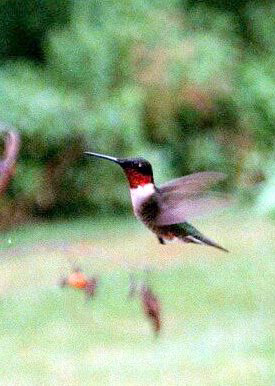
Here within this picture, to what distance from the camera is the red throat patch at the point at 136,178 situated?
27.4 inches

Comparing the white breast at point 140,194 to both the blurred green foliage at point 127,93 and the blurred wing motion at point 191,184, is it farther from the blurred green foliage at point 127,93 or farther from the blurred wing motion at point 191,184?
the blurred green foliage at point 127,93

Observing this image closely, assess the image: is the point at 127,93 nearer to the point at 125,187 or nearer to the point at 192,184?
the point at 125,187

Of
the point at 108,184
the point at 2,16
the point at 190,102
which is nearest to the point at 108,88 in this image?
the point at 108,184

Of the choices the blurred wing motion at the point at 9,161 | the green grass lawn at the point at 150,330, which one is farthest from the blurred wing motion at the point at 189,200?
the green grass lawn at the point at 150,330

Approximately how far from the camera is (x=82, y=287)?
76cm

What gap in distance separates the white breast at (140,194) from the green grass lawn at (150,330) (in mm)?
2094

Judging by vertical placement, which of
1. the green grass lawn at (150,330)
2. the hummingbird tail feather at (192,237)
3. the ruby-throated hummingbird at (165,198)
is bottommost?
the green grass lawn at (150,330)

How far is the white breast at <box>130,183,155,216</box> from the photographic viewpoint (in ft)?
2.28

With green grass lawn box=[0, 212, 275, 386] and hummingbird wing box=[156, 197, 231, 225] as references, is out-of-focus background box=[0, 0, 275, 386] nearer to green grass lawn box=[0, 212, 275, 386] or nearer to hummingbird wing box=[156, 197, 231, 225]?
green grass lawn box=[0, 212, 275, 386]

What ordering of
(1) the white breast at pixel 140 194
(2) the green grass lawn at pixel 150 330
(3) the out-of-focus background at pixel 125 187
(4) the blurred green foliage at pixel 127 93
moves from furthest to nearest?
(2) the green grass lawn at pixel 150 330
(3) the out-of-focus background at pixel 125 187
(4) the blurred green foliage at pixel 127 93
(1) the white breast at pixel 140 194

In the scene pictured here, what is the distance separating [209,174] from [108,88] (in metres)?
1.99

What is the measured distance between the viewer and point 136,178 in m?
0.70

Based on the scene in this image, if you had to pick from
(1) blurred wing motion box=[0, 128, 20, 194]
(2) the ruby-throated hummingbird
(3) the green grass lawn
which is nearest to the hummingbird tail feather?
(2) the ruby-throated hummingbird

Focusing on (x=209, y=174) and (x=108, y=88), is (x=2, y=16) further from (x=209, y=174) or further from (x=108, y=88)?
(x=209, y=174)
